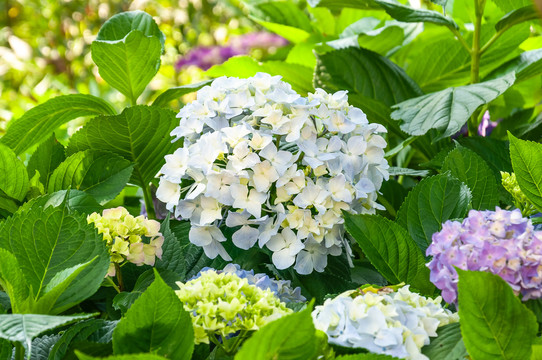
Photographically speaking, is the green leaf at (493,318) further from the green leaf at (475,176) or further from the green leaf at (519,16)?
the green leaf at (519,16)

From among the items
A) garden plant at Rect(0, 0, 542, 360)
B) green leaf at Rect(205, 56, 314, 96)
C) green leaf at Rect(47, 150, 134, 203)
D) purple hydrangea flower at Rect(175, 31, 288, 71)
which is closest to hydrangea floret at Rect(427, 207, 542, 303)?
garden plant at Rect(0, 0, 542, 360)

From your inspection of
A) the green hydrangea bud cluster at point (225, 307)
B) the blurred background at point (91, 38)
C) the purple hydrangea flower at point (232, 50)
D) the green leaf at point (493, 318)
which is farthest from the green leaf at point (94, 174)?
the purple hydrangea flower at point (232, 50)

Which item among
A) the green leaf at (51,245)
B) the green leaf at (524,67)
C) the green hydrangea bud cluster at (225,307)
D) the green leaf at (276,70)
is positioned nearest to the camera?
the green hydrangea bud cluster at (225,307)

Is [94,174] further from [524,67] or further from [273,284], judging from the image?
[524,67]

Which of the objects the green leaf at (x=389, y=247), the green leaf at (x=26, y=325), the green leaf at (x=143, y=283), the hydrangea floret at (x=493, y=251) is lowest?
the green leaf at (x=143, y=283)

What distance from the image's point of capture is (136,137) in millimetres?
1119

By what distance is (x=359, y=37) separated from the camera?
151cm

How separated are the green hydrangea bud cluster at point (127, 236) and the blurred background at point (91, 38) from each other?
10.2ft

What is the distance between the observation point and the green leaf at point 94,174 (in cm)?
105

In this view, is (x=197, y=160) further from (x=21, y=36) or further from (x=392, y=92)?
(x=21, y=36)

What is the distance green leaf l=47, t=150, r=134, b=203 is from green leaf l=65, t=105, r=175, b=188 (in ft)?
0.11

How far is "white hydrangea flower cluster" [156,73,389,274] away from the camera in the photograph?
2.75 ft

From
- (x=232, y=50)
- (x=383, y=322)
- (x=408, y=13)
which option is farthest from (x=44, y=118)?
(x=232, y=50)

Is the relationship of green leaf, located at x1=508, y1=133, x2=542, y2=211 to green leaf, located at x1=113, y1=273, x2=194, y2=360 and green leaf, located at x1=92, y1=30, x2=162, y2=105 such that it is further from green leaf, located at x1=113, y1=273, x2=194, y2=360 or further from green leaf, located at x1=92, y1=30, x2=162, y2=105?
green leaf, located at x1=92, y1=30, x2=162, y2=105
